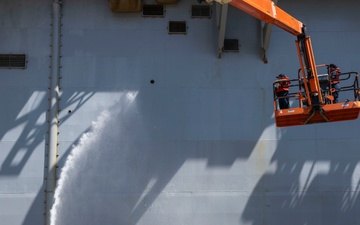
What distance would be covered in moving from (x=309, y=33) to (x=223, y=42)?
8.75ft

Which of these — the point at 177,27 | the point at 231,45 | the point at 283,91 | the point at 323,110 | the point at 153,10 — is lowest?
the point at 323,110

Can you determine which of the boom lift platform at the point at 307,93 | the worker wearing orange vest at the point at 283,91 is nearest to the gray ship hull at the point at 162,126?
the worker wearing orange vest at the point at 283,91

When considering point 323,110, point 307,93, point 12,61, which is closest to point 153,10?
point 12,61

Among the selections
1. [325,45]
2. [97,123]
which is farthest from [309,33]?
[97,123]

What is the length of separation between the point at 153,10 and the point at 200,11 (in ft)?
4.55

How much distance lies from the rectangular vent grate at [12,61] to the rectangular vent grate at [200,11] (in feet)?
16.7

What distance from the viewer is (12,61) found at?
13711 millimetres

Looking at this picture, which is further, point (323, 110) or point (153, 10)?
point (153, 10)

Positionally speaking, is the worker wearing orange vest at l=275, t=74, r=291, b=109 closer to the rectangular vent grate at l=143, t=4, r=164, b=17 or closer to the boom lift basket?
the boom lift basket

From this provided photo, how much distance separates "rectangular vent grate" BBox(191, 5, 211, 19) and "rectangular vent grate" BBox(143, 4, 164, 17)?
0.92 m

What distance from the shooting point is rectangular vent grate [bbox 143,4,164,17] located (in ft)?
46.1

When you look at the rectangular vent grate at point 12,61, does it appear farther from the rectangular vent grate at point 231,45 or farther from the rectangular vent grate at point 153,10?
the rectangular vent grate at point 231,45

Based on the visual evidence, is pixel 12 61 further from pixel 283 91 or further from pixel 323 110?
pixel 323 110

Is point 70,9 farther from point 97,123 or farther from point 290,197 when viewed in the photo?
point 290,197
